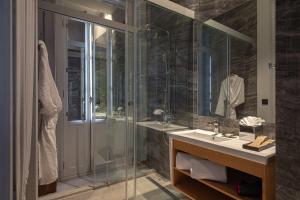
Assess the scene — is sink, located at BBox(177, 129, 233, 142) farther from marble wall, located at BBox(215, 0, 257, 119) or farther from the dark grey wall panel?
the dark grey wall panel

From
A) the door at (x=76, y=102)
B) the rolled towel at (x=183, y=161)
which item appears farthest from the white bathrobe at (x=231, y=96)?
the door at (x=76, y=102)

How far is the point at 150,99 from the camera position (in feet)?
10.6

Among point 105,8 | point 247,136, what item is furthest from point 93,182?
point 105,8

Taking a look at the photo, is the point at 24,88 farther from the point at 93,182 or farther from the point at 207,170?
the point at 93,182

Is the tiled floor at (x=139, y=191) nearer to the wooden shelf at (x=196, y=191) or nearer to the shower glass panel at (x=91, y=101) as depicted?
the shower glass panel at (x=91, y=101)

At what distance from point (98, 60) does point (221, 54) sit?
1.70 metres

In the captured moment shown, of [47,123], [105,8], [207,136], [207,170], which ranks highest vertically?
[105,8]

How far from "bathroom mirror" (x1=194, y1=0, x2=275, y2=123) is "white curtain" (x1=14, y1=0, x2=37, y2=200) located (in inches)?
77.5

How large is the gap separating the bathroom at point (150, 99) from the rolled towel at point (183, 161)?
0.5 inches

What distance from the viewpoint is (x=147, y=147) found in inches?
130

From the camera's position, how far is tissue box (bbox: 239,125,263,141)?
82.1 inches

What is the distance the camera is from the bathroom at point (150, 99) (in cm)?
150

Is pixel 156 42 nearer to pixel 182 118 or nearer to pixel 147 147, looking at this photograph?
pixel 182 118

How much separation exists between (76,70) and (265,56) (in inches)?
94.7
